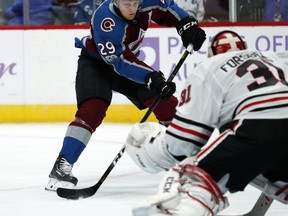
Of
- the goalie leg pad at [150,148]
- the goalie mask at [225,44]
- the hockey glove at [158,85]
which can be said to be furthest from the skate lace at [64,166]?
the goalie mask at [225,44]

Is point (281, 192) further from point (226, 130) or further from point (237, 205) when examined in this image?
point (237, 205)

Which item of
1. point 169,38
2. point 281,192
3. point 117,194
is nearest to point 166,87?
point 117,194

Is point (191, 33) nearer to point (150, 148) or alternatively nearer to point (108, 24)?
point (108, 24)

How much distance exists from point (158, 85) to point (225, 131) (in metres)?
1.16

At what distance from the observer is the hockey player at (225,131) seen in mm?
2215

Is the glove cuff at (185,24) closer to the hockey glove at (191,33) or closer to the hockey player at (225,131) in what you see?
the hockey glove at (191,33)

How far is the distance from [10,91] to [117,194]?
289 centimetres

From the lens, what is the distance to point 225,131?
2289 millimetres

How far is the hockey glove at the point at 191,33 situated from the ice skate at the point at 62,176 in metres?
0.78

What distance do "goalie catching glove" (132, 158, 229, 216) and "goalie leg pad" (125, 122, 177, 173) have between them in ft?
0.53

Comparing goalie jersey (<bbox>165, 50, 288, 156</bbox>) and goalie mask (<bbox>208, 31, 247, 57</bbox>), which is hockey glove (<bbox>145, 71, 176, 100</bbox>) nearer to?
goalie mask (<bbox>208, 31, 247, 57</bbox>)

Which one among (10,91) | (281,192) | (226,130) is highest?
(226,130)

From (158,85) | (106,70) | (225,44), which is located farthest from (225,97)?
(106,70)

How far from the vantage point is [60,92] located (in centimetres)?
623
